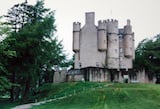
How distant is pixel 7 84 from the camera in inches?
2138

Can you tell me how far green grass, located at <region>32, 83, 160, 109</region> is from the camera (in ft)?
145

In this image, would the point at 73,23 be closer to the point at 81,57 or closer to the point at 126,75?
the point at 81,57

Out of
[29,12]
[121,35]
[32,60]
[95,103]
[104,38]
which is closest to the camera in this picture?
[95,103]

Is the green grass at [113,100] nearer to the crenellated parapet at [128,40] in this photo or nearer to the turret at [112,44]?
the turret at [112,44]

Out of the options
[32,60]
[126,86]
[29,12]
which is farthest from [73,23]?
[126,86]

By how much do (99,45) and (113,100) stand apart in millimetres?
26980

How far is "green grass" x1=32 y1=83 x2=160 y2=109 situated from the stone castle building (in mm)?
19031

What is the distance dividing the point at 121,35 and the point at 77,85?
66.1ft

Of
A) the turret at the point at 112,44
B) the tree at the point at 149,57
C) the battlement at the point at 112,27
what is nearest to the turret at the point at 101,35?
the turret at the point at 112,44

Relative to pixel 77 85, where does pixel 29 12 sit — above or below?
above

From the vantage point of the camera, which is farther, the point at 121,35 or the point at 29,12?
the point at 121,35

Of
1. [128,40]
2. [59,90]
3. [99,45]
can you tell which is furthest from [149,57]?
[59,90]

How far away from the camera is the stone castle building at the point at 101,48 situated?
239 feet

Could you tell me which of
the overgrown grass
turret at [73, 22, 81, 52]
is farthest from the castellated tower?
the overgrown grass
